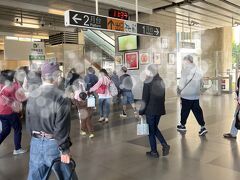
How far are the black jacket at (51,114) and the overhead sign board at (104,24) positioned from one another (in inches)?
132

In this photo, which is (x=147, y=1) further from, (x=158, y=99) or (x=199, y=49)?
(x=199, y=49)

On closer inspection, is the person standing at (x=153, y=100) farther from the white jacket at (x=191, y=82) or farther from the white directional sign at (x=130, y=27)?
the white directional sign at (x=130, y=27)

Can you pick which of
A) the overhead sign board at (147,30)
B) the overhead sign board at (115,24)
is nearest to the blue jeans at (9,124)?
the overhead sign board at (115,24)

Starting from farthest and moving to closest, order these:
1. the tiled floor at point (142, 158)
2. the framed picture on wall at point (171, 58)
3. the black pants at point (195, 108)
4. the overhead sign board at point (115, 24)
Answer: the framed picture on wall at point (171, 58)
the overhead sign board at point (115, 24)
the black pants at point (195, 108)
the tiled floor at point (142, 158)

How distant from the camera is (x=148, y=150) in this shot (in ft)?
15.3

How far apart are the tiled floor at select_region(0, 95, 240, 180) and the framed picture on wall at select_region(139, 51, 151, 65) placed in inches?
175

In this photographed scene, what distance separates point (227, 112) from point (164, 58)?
365cm

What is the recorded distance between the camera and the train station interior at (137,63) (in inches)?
156

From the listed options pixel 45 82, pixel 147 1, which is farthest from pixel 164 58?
pixel 45 82

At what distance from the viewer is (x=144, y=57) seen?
10.4 metres

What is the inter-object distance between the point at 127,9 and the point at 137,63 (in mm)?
2205

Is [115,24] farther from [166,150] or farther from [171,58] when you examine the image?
[171,58]

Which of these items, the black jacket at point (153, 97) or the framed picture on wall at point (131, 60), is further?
the framed picture on wall at point (131, 60)

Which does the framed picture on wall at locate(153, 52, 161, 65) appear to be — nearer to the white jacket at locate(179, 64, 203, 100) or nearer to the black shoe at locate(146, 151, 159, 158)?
the white jacket at locate(179, 64, 203, 100)
